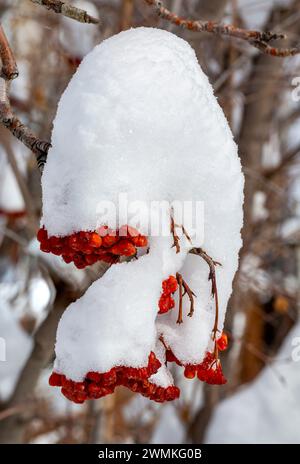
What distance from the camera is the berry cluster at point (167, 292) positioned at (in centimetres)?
111

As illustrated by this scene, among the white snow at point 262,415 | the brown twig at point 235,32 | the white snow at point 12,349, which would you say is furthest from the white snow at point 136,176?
the white snow at point 12,349

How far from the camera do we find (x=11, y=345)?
150 inches

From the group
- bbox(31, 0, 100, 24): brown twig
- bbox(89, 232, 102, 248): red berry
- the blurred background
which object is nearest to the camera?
bbox(89, 232, 102, 248): red berry

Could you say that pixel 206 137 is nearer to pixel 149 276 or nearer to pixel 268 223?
pixel 149 276

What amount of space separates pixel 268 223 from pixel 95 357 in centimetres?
323

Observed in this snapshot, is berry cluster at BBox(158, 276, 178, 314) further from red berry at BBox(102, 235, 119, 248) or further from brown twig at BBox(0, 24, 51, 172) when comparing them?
brown twig at BBox(0, 24, 51, 172)

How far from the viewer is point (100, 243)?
0.99 m

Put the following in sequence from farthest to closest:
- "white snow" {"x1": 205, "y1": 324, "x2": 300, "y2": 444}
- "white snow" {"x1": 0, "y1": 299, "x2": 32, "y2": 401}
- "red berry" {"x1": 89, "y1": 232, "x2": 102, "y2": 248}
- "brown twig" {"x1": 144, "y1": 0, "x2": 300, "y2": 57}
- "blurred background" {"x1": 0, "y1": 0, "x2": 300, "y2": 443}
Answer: "white snow" {"x1": 0, "y1": 299, "x2": 32, "y2": 401}, "white snow" {"x1": 205, "y1": 324, "x2": 300, "y2": 444}, "blurred background" {"x1": 0, "y1": 0, "x2": 300, "y2": 443}, "brown twig" {"x1": 144, "y1": 0, "x2": 300, "y2": 57}, "red berry" {"x1": 89, "y1": 232, "x2": 102, "y2": 248}

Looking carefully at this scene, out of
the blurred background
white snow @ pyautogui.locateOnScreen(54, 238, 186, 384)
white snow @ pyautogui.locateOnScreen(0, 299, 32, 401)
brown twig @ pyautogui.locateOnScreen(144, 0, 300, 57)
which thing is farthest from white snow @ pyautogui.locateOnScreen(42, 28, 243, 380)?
white snow @ pyautogui.locateOnScreen(0, 299, 32, 401)

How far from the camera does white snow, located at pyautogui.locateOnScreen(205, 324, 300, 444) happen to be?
3307 mm

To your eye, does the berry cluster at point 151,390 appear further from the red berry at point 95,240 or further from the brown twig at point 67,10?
the brown twig at point 67,10

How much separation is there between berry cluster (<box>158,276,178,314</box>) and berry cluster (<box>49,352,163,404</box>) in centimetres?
9

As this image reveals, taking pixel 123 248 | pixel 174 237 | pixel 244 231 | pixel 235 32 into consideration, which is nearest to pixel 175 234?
pixel 174 237
